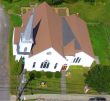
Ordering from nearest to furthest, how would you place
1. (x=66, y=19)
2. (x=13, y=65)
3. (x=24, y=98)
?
(x=24, y=98), (x=13, y=65), (x=66, y=19)

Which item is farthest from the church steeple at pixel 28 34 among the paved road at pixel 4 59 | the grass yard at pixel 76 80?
the grass yard at pixel 76 80

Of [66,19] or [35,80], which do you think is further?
[66,19]

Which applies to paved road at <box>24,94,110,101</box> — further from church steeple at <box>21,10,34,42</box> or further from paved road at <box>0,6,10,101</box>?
church steeple at <box>21,10,34,42</box>

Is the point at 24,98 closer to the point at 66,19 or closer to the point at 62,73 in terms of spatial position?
the point at 62,73

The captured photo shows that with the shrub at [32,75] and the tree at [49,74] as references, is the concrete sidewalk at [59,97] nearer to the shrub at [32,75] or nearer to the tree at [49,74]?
the shrub at [32,75]

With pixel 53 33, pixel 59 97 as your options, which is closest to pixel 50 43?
pixel 53 33

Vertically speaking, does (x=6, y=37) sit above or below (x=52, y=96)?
above

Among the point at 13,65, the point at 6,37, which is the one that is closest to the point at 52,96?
the point at 13,65
